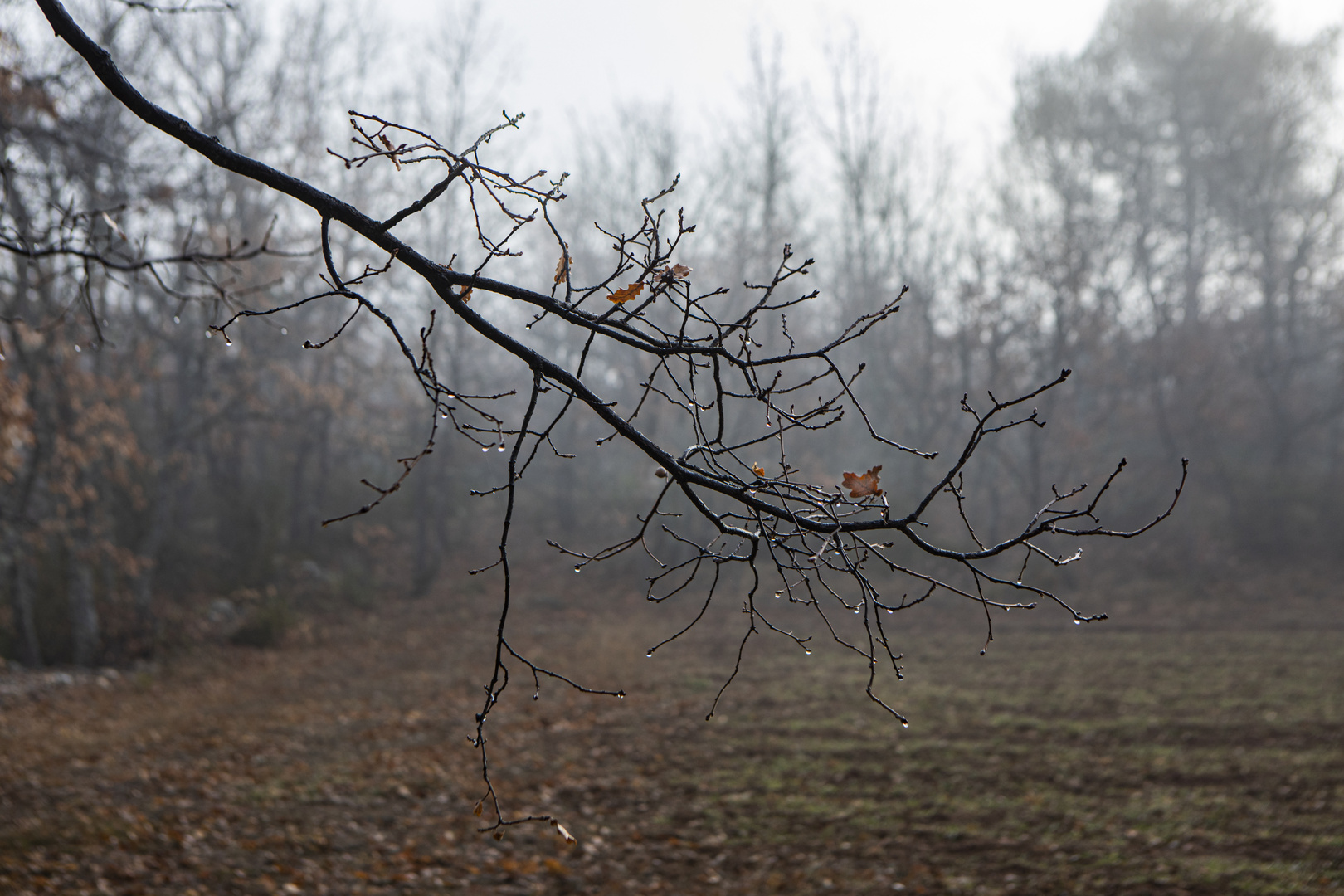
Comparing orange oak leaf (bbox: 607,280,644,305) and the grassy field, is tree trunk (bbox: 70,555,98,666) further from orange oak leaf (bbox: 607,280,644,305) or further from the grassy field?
orange oak leaf (bbox: 607,280,644,305)

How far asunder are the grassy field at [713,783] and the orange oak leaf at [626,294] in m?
3.45

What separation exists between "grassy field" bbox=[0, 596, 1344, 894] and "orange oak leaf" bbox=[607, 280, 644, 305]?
345 cm

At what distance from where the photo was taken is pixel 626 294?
2.16 meters

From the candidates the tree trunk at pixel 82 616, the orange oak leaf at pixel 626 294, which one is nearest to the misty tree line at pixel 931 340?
the tree trunk at pixel 82 616

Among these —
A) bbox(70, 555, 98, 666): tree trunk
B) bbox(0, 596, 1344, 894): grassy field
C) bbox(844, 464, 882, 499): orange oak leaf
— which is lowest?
bbox(0, 596, 1344, 894): grassy field

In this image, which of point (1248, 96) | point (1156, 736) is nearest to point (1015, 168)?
point (1248, 96)

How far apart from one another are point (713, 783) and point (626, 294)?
499cm

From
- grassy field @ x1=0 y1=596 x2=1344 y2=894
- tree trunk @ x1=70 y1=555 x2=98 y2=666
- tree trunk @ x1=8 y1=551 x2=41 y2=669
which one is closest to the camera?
grassy field @ x1=0 y1=596 x2=1344 y2=894

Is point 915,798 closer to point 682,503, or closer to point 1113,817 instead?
point 1113,817

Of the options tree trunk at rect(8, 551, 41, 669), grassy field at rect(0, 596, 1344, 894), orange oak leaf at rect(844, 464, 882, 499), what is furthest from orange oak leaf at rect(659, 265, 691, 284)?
tree trunk at rect(8, 551, 41, 669)

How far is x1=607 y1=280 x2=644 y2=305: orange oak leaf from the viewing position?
2.14m

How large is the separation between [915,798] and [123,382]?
10.4 metres

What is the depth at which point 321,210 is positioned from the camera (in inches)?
92.4

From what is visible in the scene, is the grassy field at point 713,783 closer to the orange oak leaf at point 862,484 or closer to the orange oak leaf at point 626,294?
the orange oak leaf at point 862,484
